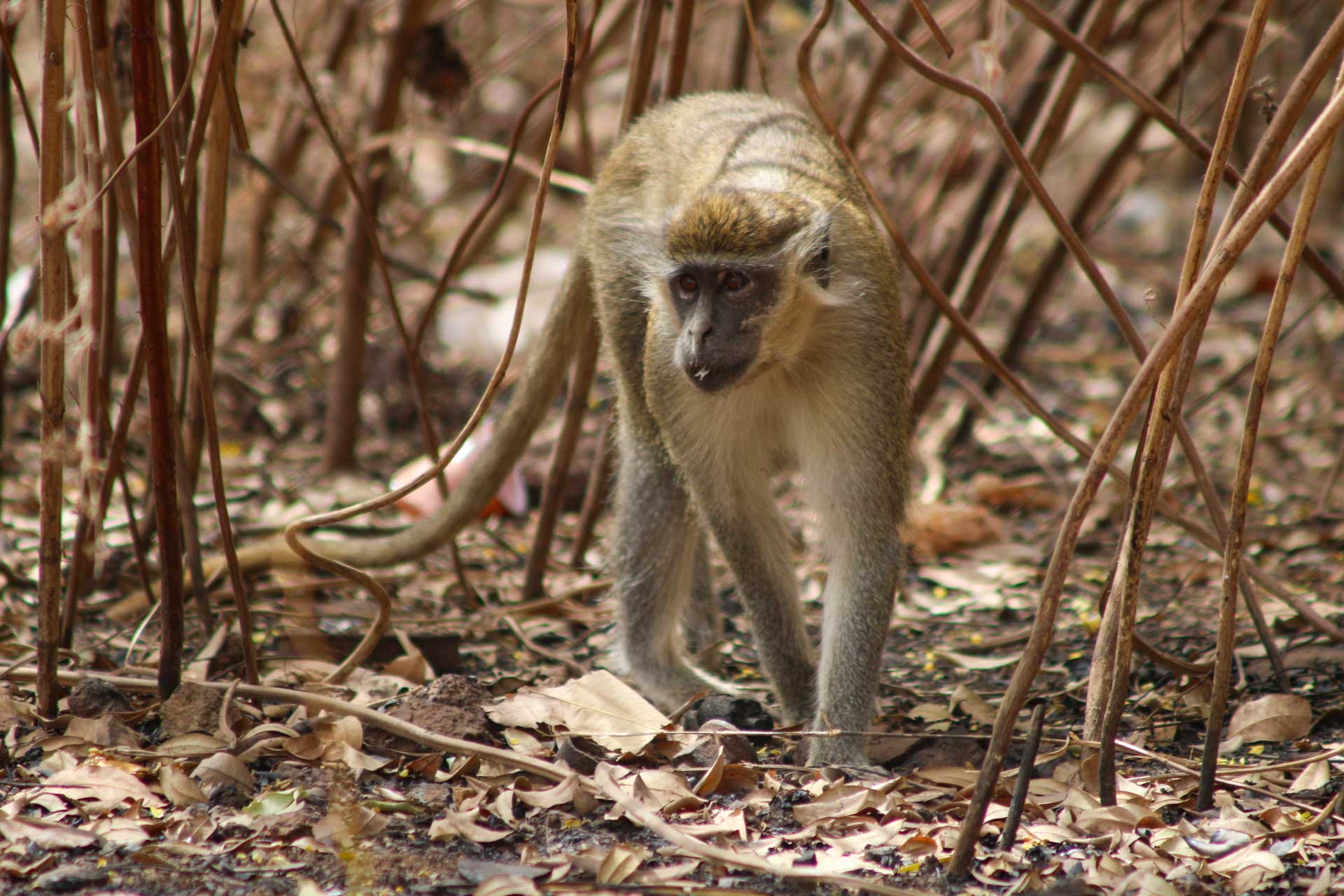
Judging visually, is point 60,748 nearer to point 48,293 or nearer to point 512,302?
point 48,293

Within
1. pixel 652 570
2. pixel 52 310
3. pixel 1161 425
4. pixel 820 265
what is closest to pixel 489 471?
pixel 652 570

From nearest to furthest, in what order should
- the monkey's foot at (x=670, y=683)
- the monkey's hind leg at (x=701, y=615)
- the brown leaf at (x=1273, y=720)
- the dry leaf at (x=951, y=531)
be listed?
the brown leaf at (x=1273, y=720), the monkey's foot at (x=670, y=683), the monkey's hind leg at (x=701, y=615), the dry leaf at (x=951, y=531)

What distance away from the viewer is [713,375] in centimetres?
360

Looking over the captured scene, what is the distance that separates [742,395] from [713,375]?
0.37m

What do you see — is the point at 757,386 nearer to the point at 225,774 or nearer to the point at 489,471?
the point at 489,471

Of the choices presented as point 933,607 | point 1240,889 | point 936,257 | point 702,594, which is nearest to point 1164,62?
point 936,257

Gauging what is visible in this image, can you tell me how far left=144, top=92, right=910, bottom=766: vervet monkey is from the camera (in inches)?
147

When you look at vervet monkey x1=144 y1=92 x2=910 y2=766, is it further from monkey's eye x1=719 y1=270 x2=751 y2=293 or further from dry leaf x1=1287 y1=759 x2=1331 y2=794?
dry leaf x1=1287 y1=759 x2=1331 y2=794

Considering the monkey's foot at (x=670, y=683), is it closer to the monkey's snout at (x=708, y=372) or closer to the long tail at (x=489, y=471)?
the long tail at (x=489, y=471)

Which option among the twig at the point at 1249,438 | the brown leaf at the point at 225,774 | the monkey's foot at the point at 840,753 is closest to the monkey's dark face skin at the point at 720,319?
the monkey's foot at the point at 840,753

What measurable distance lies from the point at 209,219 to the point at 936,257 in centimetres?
413

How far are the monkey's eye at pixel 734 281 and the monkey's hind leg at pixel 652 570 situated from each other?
0.84 m

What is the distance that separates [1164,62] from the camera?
6.45 metres

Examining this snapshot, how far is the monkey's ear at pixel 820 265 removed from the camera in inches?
149
